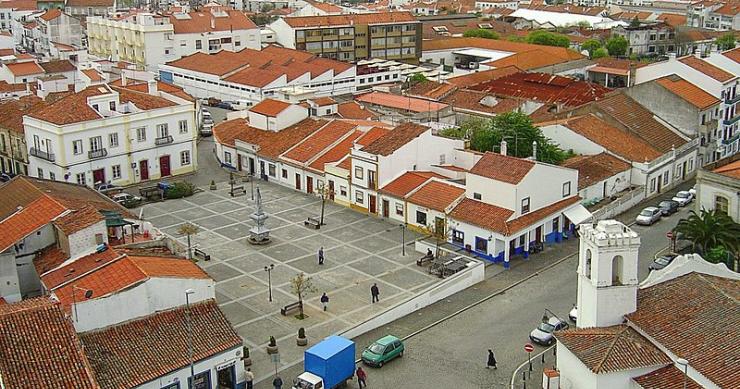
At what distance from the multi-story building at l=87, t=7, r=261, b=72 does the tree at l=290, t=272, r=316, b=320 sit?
63586mm

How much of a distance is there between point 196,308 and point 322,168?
2339 cm

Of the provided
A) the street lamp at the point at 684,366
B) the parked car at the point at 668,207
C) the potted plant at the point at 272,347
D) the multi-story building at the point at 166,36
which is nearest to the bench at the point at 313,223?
the potted plant at the point at 272,347

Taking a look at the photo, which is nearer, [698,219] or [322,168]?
[698,219]

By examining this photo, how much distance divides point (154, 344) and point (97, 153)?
93.8 ft

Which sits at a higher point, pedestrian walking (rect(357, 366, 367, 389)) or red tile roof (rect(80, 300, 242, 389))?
red tile roof (rect(80, 300, 242, 389))

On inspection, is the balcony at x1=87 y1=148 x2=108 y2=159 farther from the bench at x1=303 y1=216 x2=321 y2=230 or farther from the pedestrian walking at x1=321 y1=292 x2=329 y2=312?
the pedestrian walking at x1=321 y1=292 x2=329 y2=312

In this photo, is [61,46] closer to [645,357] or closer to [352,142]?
[352,142]

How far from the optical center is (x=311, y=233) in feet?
153

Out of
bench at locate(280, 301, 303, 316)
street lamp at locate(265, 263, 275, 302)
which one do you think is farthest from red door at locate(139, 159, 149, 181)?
bench at locate(280, 301, 303, 316)

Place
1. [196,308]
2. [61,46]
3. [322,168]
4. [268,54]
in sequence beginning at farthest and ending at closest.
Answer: [61,46]
[268,54]
[322,168]
[196,308]

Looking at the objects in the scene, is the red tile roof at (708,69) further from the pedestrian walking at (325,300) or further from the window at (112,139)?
the window at (112,139)

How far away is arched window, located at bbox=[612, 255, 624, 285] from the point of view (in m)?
28.5

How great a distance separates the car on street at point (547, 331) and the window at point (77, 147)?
32508 mm

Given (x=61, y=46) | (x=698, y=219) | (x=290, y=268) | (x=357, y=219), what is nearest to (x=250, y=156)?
(x=357, y=219)
